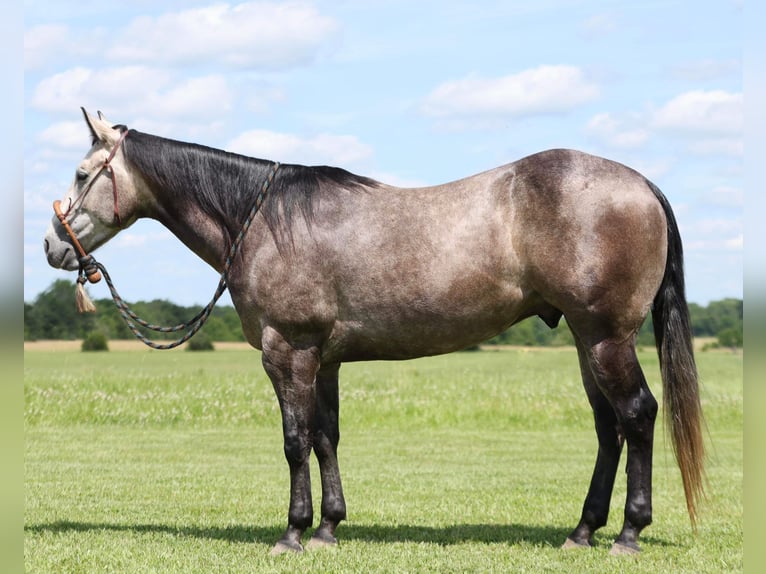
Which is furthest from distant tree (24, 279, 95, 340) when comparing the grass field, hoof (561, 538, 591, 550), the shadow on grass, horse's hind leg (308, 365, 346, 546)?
Result: hoof (561, 538, 591, 550)

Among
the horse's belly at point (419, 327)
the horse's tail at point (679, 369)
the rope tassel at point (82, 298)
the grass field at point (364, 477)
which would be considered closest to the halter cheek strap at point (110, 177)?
the rope tassel at point (82, 298)

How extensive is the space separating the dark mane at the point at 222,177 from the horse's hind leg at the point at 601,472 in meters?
2.49

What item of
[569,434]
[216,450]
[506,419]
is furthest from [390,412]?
[216,450]

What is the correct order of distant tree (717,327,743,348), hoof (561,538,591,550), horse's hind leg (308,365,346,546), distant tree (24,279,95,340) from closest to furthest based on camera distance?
hoof (561,538,591,550), horse's hind leg (308,365,346,546), distant tree (24,279,95,340), distant tree (717,327,743,348)

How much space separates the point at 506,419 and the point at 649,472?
491 inches

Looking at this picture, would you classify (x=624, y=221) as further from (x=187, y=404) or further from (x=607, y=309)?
(x=187, y=404)

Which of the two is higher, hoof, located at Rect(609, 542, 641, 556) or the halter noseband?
the halter noseband

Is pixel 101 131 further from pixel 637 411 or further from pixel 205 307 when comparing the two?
pixel 637 411

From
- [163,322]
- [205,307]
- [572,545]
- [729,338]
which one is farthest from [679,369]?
[729,338]

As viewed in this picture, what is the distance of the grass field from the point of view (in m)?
6.54

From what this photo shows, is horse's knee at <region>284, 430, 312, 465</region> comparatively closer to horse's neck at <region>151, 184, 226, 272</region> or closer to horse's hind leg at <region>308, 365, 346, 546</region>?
horse's hind leg at <region>308, 365, 346, 546</region>

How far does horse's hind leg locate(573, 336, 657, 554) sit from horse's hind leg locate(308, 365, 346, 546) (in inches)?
83.7

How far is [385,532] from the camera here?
7.56 m

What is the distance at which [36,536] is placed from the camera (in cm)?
740
